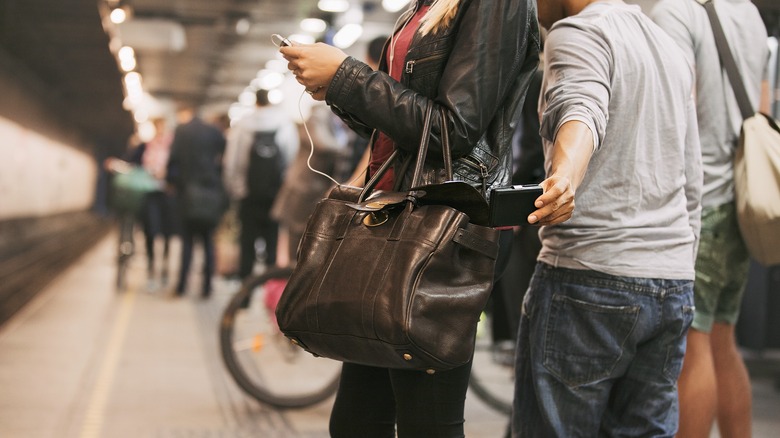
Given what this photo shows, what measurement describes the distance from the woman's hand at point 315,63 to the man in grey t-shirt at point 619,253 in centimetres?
46

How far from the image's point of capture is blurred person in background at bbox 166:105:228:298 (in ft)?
29.7

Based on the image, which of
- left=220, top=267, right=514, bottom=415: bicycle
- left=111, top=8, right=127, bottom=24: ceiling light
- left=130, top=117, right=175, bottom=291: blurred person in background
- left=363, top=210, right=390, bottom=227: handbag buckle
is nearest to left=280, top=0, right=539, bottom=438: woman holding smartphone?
left=363, top=210, right=390, bottom=227: handbag buckle

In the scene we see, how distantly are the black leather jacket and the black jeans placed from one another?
18 centimetres

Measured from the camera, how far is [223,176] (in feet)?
32.5

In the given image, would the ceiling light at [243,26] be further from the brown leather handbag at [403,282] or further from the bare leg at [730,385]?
the brown leather handbag at [403,282]

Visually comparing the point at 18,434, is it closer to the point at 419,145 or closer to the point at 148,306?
the point at 419,145

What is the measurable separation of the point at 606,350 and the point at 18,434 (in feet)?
9.86

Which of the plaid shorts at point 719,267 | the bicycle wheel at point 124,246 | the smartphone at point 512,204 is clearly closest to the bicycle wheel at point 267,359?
the plaid shorts at point 719,267

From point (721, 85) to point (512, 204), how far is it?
3.96 ft

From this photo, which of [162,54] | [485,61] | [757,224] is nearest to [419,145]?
[485,61]

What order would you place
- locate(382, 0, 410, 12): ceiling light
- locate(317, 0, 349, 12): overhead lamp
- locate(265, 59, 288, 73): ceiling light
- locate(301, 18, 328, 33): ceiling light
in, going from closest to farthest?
locate(317, 0, 349, 12): overhead lamp < locate(382, 0, 410, 12): ceiling light < locate(301, 18, 328, 33): ceiling light < locate(265, 59, 288, 73): ceiling light

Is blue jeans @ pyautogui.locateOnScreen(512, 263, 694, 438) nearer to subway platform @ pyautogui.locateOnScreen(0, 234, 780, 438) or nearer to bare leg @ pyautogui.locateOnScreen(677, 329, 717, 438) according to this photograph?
bare leg @ pyautogui.locateOnScreen(677, 329, 717, 438)

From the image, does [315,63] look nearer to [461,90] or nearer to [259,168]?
[461,90]

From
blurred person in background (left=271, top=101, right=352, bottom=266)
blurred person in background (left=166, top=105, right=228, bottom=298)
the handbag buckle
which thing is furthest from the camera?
blurred person in background (left=166, top=105, right=228, bottom=298)
